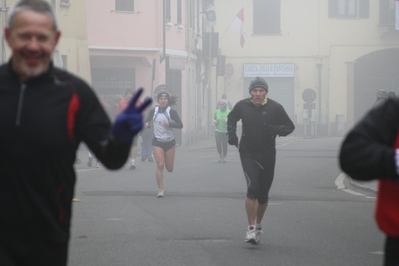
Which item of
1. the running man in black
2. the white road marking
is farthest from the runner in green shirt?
the running man in black

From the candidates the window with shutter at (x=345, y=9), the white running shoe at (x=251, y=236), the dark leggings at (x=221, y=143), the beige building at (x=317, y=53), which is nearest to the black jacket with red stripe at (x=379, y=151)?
the white running shoe at (x=251, y=236)

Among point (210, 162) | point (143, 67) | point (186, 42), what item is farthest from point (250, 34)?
point (210, 162)

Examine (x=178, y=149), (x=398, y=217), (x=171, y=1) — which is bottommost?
(x=178, y=149)

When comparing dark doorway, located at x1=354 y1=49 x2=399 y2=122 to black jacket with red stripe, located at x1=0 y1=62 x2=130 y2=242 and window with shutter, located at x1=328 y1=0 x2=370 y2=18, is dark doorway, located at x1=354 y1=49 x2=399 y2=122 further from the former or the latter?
black jacket with red stripe, located at x1=0 y1=62 x2=130 y2=242

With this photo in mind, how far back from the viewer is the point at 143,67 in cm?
3384

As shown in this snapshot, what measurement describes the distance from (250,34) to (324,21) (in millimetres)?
4208

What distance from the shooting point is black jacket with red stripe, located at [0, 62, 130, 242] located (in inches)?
139

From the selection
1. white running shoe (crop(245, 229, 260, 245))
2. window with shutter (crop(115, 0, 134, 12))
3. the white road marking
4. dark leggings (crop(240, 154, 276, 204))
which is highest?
window with shutter (crop(115, 0, 134, 12))

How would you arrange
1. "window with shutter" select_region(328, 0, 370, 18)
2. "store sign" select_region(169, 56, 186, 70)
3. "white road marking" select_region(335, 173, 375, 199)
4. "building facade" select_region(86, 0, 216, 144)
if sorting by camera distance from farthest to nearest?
"window with shutter" select_region(328, 0, 370, 18) → "store sign" select_region(169, 56, 186, 70) → "building facade" select_region(86, 0, 216, 144) → "white road marking" select_region(335, 173, 375, 199)

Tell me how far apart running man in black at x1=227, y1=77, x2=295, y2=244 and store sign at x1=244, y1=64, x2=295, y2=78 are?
135 ft

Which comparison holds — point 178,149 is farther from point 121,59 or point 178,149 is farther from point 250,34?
point 250,34

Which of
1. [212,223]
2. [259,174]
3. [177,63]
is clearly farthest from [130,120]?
[177,63]

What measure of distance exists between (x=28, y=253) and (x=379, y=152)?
1.41 metres

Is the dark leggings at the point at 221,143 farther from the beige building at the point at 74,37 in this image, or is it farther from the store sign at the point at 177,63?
the store sign at the point at 177,63
